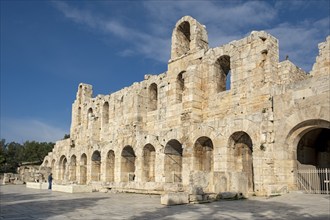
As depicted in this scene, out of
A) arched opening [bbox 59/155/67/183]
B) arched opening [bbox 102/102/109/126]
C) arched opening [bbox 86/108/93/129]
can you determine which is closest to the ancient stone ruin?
arched opening [bbox 102/102/109/126]

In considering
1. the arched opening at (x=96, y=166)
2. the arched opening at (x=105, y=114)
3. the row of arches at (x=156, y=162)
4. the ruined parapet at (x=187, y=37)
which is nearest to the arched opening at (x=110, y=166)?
the row of arches at (x=156, y=162)

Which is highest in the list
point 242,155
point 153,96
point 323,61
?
point 323,61

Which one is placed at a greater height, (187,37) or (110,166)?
(187,37)

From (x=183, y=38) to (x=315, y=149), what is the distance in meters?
10.9

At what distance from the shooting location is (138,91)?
24.6 m

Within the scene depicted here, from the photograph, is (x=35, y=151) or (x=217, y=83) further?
(x=35, y=151)

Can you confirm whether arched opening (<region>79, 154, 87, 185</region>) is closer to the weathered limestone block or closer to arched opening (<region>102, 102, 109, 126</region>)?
arched opening (<region>102, 102, 109, 126</region>)

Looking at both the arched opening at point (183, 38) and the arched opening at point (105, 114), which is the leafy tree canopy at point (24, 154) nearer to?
the arched opening at point (105, 114)

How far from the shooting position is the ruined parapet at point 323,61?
17575mm

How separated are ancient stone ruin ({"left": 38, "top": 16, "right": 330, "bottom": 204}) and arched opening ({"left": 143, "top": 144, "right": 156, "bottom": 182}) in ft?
0.21

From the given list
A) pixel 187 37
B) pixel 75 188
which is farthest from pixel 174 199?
pixel 187 37

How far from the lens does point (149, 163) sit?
21781 millimetres

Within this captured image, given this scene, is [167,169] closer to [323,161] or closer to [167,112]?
[167,112]

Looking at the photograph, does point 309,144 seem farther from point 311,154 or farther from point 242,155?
point 242,155
